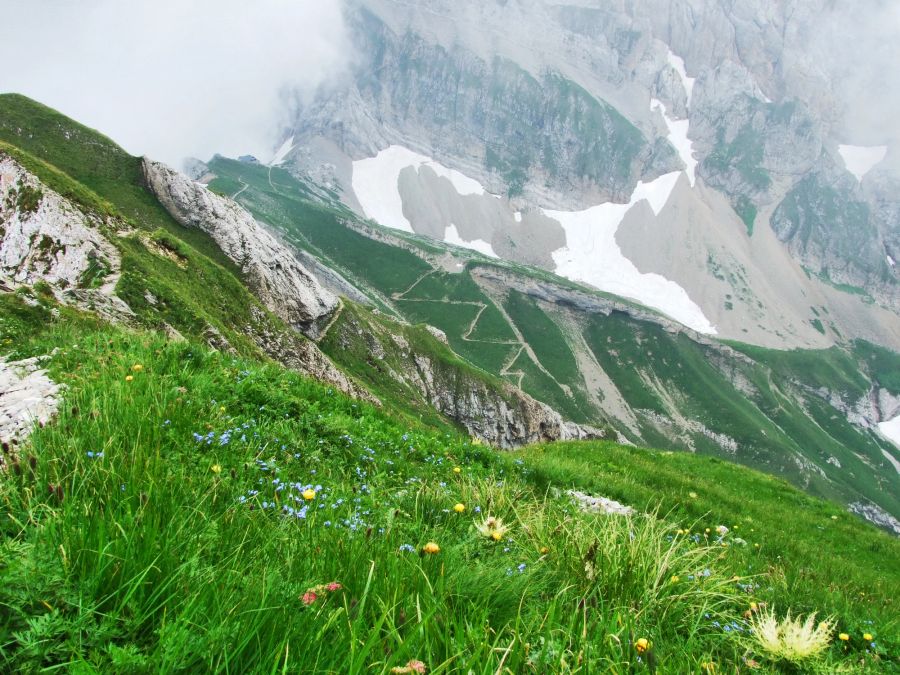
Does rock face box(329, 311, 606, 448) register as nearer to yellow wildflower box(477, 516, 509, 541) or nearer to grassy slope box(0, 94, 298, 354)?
grassy slope box(0, 94, 298, 354)

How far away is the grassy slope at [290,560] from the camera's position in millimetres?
1975

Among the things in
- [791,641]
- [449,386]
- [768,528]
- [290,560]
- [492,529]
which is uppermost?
[290,560]

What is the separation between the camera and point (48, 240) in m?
31.7

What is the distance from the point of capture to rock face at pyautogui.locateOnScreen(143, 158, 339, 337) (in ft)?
204

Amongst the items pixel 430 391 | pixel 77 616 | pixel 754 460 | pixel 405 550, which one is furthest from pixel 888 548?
pixel 754 460

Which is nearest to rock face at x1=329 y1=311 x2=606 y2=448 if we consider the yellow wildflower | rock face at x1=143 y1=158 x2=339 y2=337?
rock face at x1=143 y1=158 x2=339 y2=337

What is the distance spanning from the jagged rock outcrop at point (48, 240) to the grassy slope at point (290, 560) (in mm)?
27474

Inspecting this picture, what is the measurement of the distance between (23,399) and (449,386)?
306 ft

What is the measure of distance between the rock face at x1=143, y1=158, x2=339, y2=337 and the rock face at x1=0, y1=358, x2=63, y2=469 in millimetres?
57445

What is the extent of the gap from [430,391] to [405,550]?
294 feet

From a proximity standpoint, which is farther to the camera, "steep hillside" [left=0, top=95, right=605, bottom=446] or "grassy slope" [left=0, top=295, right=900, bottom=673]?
"steep hillside" [left=0, top=95, right=605, bottom=446]

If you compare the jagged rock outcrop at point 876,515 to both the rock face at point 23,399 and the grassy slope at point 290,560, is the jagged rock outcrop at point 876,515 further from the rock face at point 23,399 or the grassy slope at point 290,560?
the rock face at point 23,399

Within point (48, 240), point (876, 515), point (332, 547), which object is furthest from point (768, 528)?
point (876, 515)

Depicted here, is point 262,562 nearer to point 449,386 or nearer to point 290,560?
point 290,560
